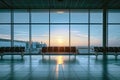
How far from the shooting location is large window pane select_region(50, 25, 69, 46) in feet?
74.2

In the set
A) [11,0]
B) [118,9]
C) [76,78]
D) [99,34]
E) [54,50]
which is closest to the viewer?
[76,78]

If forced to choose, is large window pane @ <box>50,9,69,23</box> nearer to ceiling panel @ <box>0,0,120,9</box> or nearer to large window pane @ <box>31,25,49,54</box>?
large window pane @ <box>31,25,49,54</box>

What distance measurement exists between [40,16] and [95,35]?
5.64 meters

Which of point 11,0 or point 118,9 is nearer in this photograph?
point 11,0

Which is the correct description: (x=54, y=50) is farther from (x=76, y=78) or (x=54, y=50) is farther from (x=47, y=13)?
(x=76, y=78)

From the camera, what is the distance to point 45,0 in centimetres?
1820

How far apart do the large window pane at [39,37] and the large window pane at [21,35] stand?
0.62m

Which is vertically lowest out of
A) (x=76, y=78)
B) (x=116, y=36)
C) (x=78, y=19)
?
(x=76, y=78)

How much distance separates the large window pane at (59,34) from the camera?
22.6 meters

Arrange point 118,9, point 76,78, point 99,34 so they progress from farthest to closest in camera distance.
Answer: point 99,34 → point 118,9 → point 76,78

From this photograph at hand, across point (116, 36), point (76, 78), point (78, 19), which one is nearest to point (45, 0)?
point (78, 19)

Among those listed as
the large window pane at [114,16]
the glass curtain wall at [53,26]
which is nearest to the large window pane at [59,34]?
the glass curtain wall at [53,26]

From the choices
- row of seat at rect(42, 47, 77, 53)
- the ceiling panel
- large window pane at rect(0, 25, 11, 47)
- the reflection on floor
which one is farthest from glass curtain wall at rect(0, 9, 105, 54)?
the reflection on floor

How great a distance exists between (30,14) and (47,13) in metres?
1.62
